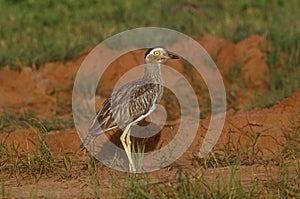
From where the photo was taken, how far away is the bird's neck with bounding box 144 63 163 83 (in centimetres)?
819

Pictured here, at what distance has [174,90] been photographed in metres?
12.0

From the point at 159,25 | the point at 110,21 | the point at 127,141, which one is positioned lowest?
the point at 127,141

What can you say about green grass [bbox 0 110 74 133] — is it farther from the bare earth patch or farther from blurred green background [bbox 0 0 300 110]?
blurred green background [bbox 0 0 300 110]

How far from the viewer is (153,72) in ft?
27.0

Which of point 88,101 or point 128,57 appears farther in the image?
point 128,57

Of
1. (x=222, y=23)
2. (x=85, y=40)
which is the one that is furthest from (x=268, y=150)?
(x=222, y=23)

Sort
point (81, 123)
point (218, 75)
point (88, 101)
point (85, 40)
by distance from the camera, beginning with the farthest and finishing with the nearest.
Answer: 1. point (85, 40)
2. point (218, 75)
3. point (88, 101)
4. point (81, 123)

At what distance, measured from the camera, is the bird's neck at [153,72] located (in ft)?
26.9

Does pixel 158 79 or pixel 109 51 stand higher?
pixel 109 51

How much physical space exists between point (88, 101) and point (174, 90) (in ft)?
4.36

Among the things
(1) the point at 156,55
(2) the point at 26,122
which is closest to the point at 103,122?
(1) the point at 156,55

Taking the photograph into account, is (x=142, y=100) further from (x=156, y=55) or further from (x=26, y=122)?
(x=26, y=122)

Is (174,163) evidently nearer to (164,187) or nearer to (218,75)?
(164,187)

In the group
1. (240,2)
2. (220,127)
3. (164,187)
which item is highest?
(240,2)
